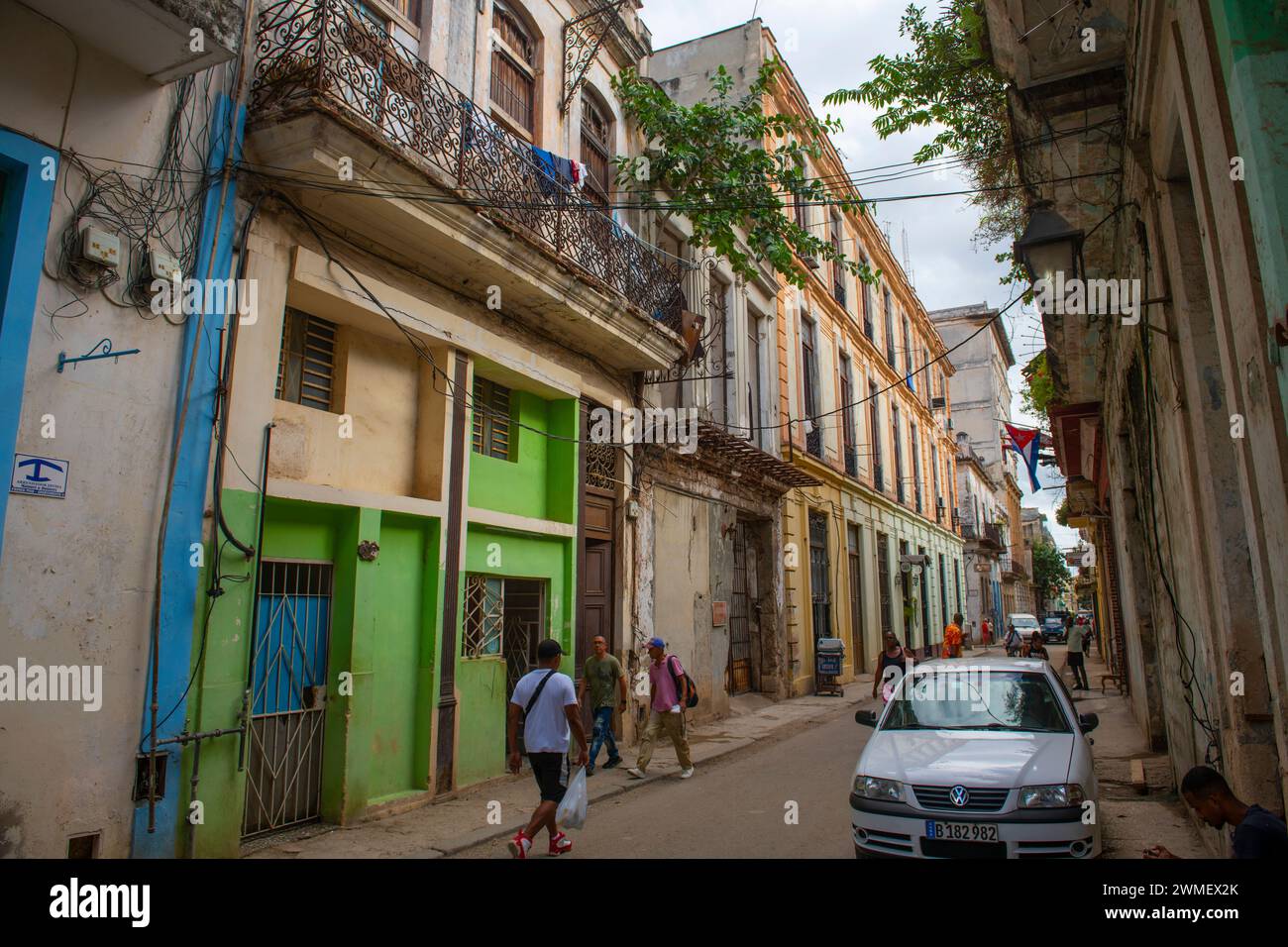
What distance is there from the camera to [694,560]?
13883 mm

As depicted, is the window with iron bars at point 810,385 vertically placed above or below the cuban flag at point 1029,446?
above

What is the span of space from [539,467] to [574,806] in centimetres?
569

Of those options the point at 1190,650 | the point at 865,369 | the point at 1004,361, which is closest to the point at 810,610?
the point at 865,369

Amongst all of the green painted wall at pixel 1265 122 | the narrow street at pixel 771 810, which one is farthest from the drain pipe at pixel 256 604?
the green painted wall at pixel 1265 122

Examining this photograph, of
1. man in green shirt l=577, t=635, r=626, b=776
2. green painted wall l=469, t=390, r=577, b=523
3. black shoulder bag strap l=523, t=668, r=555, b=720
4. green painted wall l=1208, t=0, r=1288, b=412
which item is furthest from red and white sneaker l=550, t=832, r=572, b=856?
green painted wall l=1208, t=0, r=1288, b=412

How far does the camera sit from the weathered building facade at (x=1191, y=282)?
321cm

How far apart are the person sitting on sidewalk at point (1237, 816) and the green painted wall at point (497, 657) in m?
6.82

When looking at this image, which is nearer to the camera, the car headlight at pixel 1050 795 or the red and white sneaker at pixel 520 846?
the car headlight at pixel 1050 795

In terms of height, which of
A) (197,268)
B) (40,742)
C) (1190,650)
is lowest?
(40,742)

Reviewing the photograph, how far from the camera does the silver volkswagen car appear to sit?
4898 millimetres

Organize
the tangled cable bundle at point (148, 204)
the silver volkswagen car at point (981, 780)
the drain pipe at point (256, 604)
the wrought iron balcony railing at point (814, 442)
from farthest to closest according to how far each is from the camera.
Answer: the wrought iron balcony railing at point (814, 442) → the drain pipe at point (256, 604) → the tangled cable bundle at point (148, 204) → the silver volkswagen car at point (981, 780)

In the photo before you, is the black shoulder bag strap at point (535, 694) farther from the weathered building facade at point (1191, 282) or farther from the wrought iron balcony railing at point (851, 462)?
the wrought iron balcony railing at point (851, 462)

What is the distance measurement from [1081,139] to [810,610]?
1381 cm
